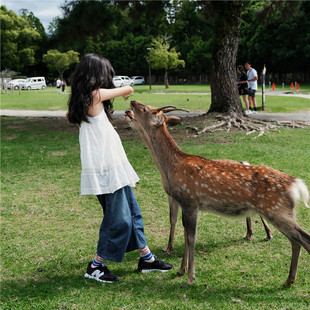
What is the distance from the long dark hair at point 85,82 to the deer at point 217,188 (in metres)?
0.41

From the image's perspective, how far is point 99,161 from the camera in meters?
3.61

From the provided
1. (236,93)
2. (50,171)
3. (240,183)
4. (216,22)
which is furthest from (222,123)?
(240,183)

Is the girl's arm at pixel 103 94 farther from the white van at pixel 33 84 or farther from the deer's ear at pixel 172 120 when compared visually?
the white van at pixel 33 84

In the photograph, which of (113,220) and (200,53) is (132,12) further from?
(200,53)

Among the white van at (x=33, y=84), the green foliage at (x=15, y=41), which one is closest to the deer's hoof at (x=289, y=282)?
the white van at (x=33, y=84)

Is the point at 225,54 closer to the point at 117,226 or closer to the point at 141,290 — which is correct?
the point at 117,226

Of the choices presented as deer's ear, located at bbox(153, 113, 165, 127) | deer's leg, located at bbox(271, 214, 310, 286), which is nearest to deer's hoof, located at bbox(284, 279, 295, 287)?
deer's leg, located at bbox(271, 214, 310, 286)

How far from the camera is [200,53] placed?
55406mm

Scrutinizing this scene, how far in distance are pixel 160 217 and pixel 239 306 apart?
220 cm

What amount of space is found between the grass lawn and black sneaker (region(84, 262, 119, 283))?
0.19 feet

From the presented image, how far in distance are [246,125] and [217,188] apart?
8565 millimetres

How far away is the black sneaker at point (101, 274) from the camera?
12.3ft

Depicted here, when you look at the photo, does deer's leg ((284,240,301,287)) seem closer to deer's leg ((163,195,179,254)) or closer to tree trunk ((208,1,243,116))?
deer's leg ((163,195,179,254))

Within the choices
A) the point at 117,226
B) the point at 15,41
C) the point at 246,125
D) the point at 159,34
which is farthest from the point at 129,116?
the point at 15,41
